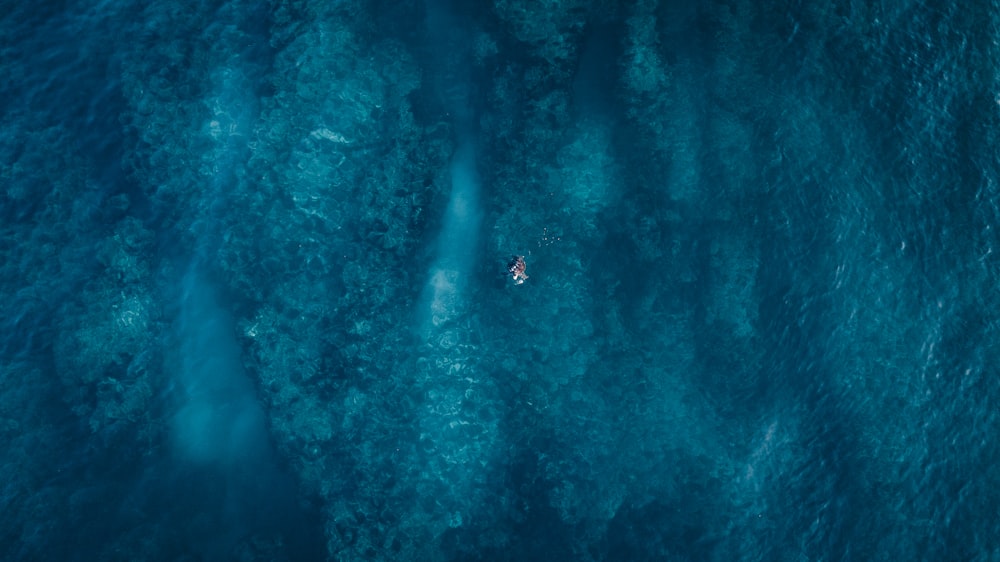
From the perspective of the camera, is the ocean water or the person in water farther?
the person in water

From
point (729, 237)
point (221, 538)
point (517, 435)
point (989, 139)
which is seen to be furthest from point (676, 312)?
point (221, 538)

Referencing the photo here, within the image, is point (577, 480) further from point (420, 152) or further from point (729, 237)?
point (420, 152)

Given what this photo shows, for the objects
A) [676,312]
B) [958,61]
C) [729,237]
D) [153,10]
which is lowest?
[676,312]

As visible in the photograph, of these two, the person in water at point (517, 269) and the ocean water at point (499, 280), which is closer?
the ocean water at point (499, 280)

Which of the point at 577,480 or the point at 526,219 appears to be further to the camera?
the point at 526,219
